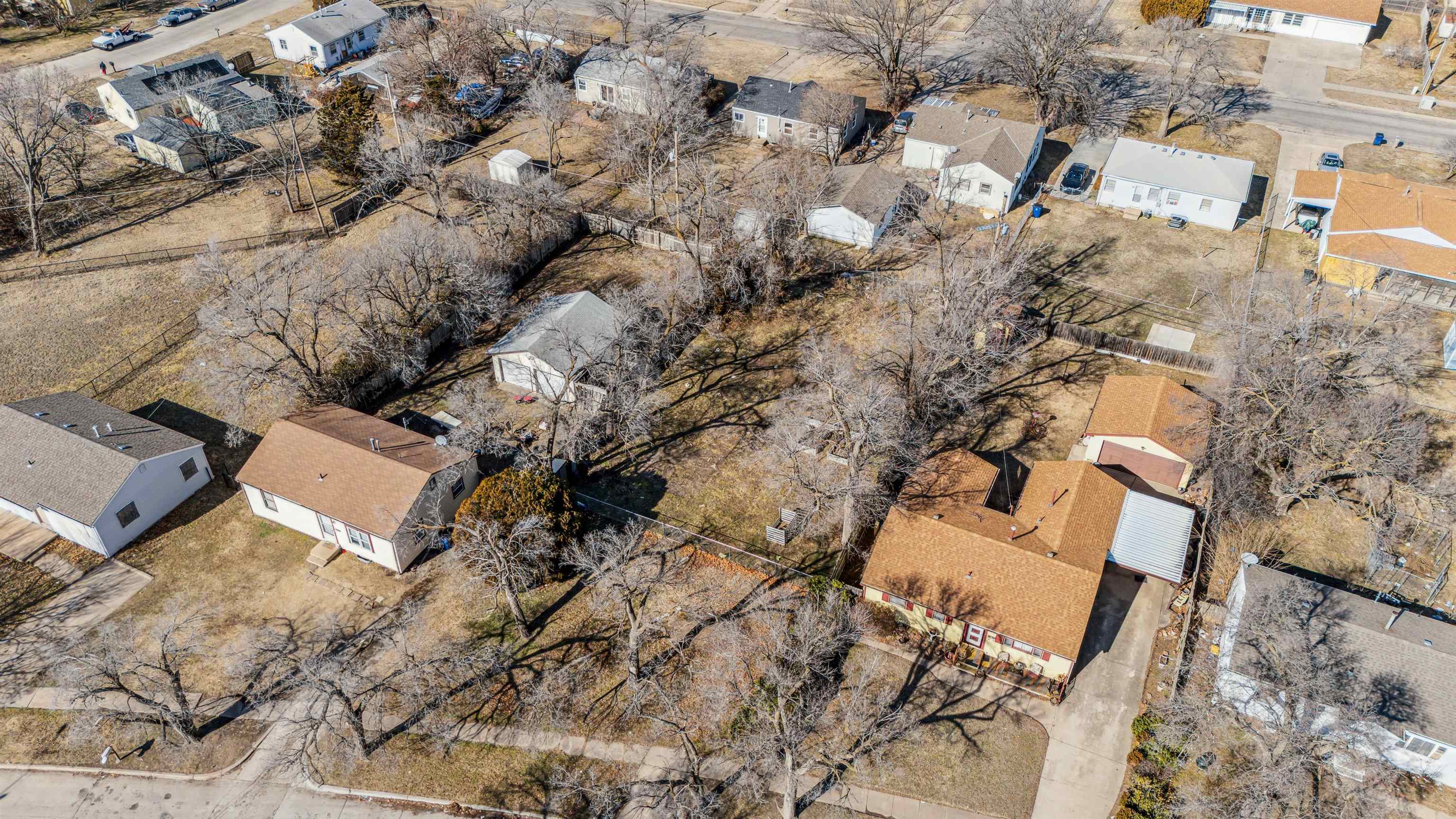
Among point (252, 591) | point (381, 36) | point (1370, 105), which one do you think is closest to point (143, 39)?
point (381, 36)

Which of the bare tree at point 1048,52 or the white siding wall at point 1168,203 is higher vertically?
the bare tree at point 1048,52

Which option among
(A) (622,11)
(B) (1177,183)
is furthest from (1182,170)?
(A) (622,11)

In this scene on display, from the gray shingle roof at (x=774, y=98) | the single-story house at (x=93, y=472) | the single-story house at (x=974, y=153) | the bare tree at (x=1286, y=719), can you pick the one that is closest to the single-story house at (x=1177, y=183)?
the single-story house at (x=974, y=153)

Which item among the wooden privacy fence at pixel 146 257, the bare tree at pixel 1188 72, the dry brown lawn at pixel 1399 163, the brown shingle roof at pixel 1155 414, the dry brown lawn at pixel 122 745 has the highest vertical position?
the bare tree at pixel 1188 72

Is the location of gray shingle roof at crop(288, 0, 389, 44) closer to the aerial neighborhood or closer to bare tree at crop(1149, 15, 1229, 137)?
the aerial neighborhood

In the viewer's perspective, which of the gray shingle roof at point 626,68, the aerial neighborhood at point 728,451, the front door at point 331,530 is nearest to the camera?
the aerial neighborhood at point 728,451

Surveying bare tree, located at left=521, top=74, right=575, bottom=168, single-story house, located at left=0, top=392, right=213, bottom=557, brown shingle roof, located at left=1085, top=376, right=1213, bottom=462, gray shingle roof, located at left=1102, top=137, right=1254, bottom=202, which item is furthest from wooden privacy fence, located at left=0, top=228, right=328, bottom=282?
gray shingle roof, located at left=1102, top=137, right=1254, bottom=202

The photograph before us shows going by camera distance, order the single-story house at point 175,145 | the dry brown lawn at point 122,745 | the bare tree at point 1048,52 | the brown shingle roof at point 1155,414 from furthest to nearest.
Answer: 1. the single-story house at point 175,145
2. the bare tree at point 1048,52
3. the brown shingle roof at point 1155,414
4. the dry brown lawn at point 122,745

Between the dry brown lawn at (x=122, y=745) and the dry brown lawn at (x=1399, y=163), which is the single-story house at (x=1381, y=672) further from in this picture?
the dry brown lawn at (x=1399, y=163)
